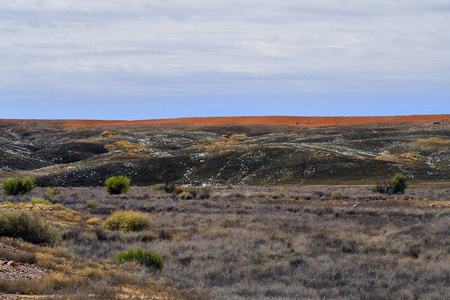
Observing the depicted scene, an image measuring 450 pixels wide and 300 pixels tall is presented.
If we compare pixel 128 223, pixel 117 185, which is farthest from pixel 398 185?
pixel 128 223

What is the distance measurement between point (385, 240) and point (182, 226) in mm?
8813

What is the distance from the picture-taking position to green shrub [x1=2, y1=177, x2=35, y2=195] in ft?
104

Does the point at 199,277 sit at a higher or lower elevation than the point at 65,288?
lower

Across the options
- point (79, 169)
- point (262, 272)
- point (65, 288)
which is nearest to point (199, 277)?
point (262, 272)

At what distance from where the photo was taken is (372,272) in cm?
1251

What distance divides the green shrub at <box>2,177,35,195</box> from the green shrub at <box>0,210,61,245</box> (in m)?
20.1

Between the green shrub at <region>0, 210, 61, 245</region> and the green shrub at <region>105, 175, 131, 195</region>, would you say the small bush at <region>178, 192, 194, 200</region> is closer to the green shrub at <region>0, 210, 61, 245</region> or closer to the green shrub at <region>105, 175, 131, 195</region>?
the green shrub at <region>105, 175, 131, 195</region>

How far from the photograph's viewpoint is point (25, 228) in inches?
529

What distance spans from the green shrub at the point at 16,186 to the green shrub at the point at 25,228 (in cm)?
2006

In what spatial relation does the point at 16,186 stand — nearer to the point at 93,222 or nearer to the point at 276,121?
the point at 93,222

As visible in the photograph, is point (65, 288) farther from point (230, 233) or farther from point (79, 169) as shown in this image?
point (79, 169)

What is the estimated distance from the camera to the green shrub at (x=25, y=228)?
1312 centimetres

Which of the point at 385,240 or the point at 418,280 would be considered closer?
the point at 418,280

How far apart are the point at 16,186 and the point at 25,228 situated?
21.0 metres
